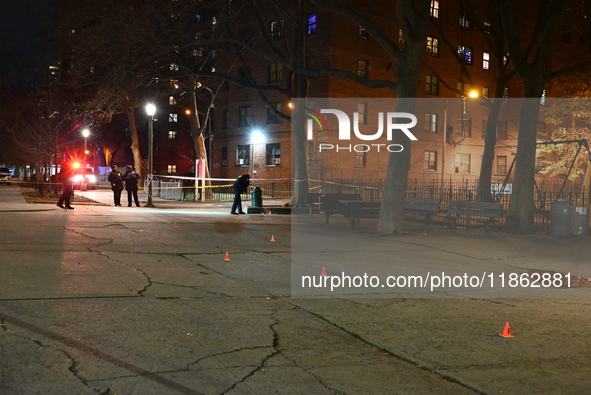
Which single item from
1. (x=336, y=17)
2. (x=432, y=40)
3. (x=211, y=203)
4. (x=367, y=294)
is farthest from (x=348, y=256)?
(x=432, y=40)

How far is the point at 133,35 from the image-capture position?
21203mm

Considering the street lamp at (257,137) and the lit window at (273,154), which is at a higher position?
the street lamp at (257,137)

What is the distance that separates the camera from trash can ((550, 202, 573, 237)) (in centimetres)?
1728

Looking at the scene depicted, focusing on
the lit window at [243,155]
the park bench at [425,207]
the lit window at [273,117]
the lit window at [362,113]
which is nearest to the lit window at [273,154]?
the lit window at [273,117]

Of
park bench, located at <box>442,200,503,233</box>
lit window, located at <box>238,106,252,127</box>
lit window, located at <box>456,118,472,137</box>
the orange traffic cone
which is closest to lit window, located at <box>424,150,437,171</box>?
lit window, located at <box>456,118,472,137</box>

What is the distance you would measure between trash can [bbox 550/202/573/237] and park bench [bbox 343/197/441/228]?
143 inches

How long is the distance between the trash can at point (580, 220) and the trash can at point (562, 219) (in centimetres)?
57

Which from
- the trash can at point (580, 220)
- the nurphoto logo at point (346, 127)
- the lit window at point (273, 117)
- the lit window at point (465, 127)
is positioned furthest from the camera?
the lit window at point (465, 127)

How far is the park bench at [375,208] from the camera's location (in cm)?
1880

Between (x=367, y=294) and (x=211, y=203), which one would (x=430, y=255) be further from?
(x=211, y=203)

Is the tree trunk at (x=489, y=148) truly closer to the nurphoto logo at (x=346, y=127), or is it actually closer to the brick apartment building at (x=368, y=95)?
the brick apartment building at (x=368, y=95)

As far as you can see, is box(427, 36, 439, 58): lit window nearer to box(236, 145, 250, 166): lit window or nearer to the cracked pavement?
box(236, 145, 250, 166): lit window

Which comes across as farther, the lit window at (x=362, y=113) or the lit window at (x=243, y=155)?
the lit window at (x=243, y=155)

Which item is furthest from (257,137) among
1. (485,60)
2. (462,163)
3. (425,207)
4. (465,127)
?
(425,207)
